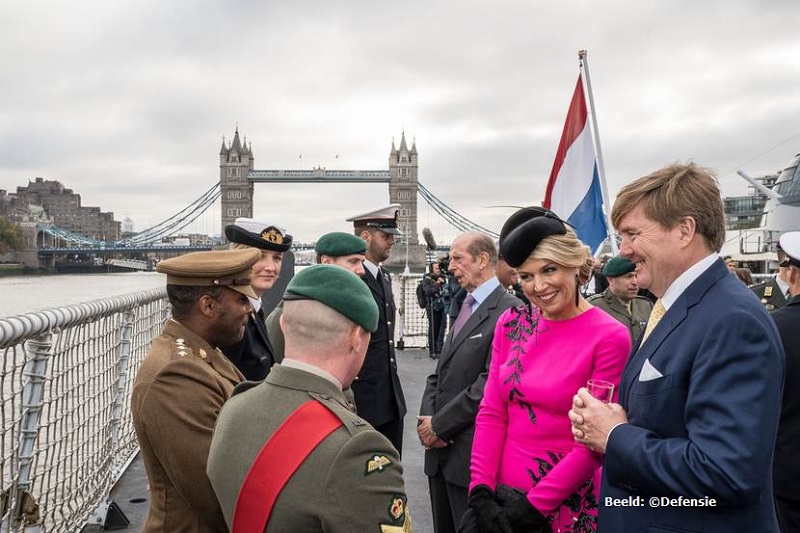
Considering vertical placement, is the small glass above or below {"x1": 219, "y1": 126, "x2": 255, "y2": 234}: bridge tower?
below

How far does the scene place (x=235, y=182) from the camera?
309ft

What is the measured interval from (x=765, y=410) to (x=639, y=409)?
281 millimetres

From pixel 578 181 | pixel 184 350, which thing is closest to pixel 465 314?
pixel 184 350

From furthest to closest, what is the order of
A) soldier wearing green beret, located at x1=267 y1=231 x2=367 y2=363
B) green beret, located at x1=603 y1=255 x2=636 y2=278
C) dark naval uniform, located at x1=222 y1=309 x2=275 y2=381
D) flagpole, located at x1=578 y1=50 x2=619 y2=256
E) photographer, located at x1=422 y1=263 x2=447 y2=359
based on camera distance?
photographer, located at x1=422 y1=263 x2=447 y2=359 < flagpole, located at x1=578 y1=50 x2=619 y2=256 < green beret, located at x1=603 y1=255 x2=636 y2=278 < soldier wearing green beret, located at x1=267 y1=231 x2=367 y2=363 < dark naval uniform, located at x1=222 y1=309 x2=275 y2=381

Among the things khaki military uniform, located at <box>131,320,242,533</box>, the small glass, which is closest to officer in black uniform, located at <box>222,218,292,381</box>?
khaki military uniform, located at <box>131,320,242,533</box>

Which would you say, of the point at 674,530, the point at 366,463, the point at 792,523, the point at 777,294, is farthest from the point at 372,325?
the point at 777,294

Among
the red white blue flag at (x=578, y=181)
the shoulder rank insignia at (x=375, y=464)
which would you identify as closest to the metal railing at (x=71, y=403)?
the shoulder rank insignia at (x=375, y=464)

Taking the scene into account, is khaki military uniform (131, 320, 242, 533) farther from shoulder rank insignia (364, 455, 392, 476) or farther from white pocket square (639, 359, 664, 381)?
white pocket square (639, 359, 664, 381)

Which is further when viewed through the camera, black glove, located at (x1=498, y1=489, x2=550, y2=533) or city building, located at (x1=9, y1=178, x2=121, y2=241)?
city building, located at (x1=9, y1=178, x2=121, y2=241)

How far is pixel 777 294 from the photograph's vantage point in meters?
5.49

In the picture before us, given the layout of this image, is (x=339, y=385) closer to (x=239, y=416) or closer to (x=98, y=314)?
(x=239, y=416)

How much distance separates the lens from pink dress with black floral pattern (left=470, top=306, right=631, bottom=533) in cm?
197

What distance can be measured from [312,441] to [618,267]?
134 inches

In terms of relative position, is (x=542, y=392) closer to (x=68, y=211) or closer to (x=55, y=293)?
(x=55, y=293)
